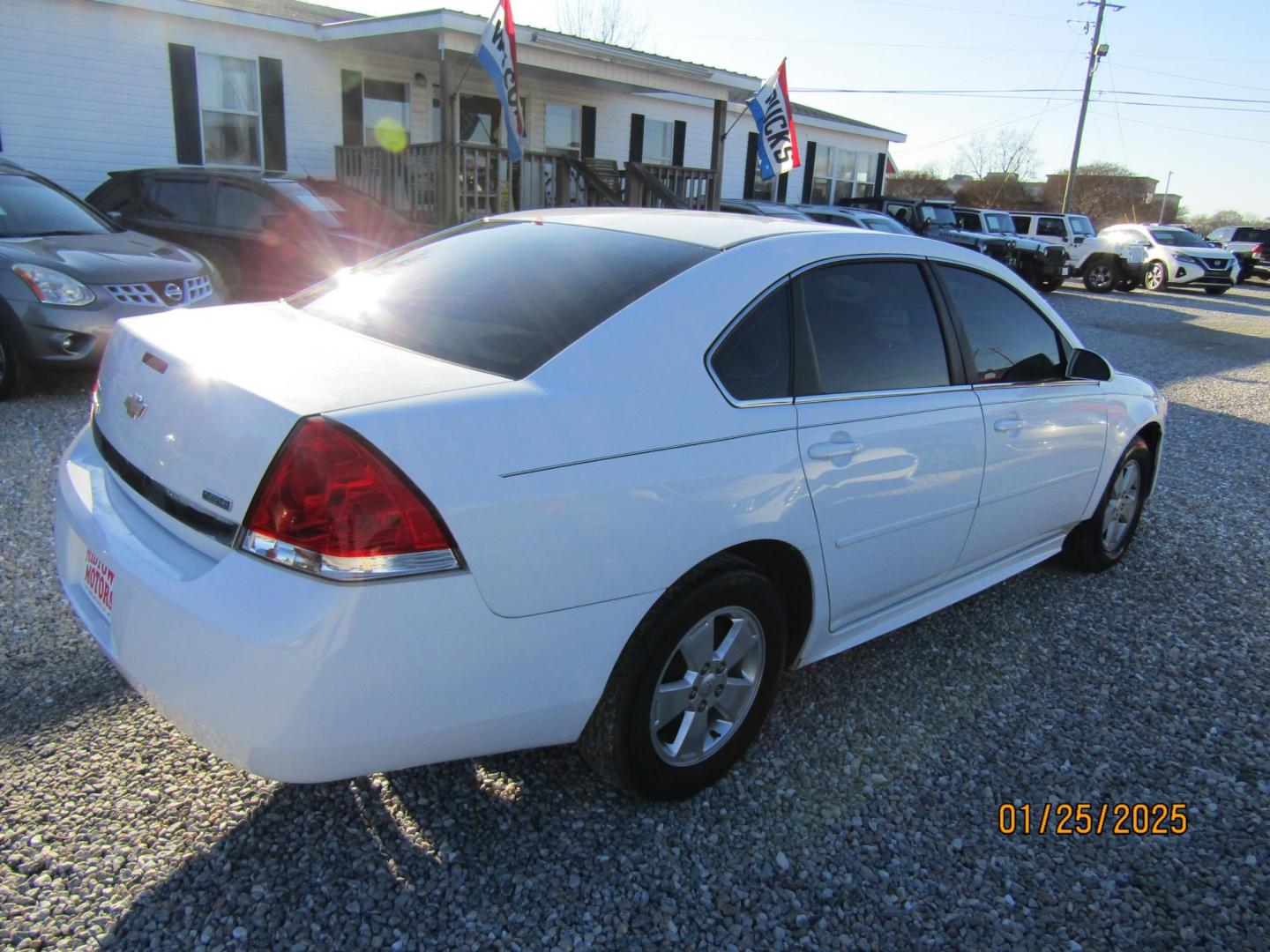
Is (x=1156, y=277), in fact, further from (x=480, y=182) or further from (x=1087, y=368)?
(x=1087, y=368)

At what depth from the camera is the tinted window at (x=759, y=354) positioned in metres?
2.46

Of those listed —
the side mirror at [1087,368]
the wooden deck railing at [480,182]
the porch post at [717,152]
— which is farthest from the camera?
the porch post at [717,152]

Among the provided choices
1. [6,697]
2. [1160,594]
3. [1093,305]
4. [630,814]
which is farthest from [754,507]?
[1093,305]

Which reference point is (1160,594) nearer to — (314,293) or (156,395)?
(314,293)

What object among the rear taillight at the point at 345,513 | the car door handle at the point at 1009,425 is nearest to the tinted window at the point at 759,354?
the rear taillight at the point at 345,513

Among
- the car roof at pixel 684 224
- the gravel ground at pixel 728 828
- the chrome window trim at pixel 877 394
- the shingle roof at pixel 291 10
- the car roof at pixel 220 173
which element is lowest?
the gravel ground at pixel 728 828

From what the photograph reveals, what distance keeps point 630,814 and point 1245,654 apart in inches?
109

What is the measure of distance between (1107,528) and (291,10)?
13681 mm

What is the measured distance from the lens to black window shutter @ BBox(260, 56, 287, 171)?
12.5 meters

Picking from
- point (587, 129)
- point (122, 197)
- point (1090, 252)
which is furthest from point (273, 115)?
point (1090, 252)

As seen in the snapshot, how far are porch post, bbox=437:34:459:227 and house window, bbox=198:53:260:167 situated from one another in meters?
2.86

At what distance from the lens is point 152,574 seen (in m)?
2.03

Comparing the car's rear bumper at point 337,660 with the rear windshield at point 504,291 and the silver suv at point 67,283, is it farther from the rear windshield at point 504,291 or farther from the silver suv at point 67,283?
the silver suv at point 67,283
